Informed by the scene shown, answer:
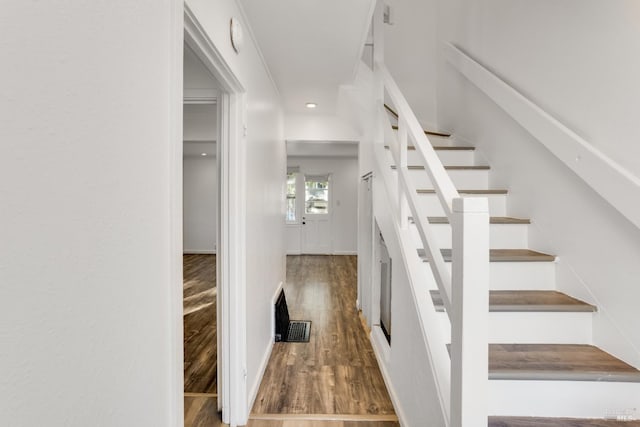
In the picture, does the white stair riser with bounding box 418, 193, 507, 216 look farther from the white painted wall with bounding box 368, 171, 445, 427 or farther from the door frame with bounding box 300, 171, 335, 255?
the door frame with bounding box 300, 171, 335, 255

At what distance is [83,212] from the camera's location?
622 mm

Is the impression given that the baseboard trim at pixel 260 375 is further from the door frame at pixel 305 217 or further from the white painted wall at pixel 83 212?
the door frame at pixel 305 217

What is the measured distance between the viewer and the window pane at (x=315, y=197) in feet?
28.0

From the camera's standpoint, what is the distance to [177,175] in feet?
3.32

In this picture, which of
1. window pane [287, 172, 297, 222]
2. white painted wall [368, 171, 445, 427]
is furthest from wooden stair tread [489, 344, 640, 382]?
window pane [287, 172, 297, 222]

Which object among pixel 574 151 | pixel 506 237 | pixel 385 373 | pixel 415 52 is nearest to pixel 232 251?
pixel 385 373

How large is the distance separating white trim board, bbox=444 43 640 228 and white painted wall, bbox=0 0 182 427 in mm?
1645

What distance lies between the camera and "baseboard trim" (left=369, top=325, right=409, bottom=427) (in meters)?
1.93

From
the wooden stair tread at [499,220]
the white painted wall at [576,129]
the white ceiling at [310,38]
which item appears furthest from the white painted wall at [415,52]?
the wooden stair tread at [499,220]

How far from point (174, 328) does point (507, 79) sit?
2.37m

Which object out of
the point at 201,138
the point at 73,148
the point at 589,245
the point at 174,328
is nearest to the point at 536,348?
the point at 589,245

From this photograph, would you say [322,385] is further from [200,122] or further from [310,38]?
[200,122]

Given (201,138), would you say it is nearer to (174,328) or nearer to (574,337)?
(174,328)

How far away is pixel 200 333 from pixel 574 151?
3.38m
